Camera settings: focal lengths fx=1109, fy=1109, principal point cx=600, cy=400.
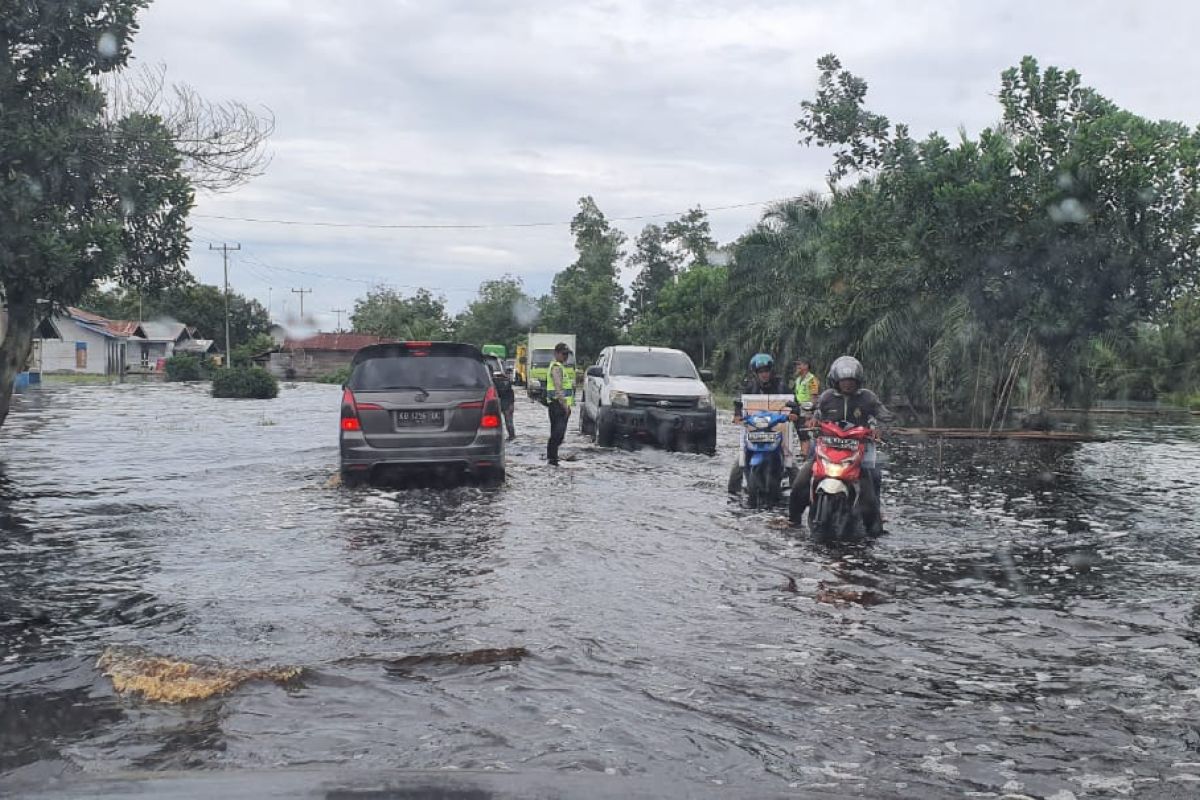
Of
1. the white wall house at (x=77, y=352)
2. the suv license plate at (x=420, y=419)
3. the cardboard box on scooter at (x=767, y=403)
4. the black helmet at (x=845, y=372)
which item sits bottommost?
the suv license plate at (x=420, y=419)

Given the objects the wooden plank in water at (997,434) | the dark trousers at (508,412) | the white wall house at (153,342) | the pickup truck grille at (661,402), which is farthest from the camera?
the white wall house at (153,342)

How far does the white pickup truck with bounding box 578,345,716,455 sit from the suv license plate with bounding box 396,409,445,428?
6580 millimetres

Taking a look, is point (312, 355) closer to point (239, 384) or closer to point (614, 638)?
point (239, 384)

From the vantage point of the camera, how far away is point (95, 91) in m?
15.5

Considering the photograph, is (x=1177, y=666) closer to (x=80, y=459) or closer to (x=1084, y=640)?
(x=1084, y=640)

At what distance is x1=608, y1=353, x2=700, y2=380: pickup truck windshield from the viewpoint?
20.0 m

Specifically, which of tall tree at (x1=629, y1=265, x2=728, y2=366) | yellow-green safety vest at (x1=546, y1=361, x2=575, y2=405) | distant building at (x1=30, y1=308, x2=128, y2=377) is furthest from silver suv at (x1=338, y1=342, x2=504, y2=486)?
distant building at (x1=30, y1=308, x2=128, y2=377)

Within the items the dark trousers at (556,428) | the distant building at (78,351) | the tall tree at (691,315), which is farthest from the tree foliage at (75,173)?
the distant building at (78,351)

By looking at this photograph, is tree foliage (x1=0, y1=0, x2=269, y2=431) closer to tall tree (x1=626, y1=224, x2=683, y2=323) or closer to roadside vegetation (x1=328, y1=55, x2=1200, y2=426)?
roadside vegetation (x1=328, y1=55, x2=1200, y2=426)

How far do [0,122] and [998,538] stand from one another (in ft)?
41.4

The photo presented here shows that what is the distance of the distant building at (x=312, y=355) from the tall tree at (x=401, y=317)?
679cm

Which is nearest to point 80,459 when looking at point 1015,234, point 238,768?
point 238,768

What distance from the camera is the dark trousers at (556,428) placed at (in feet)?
52.9

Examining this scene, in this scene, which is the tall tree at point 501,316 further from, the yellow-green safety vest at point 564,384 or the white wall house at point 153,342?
the yellow-green safety vest at point 564,384
